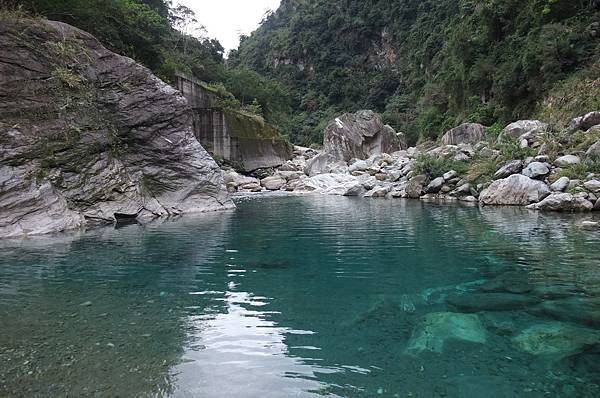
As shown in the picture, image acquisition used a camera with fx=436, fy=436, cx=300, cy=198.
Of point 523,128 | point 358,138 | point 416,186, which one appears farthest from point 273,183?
point 523,128

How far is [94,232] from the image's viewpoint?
1241cm

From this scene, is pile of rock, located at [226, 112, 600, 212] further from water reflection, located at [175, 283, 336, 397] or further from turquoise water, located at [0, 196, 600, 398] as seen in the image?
water reflection, located at [175, 283, 336, 397]

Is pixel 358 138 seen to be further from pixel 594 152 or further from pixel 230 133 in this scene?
pixel 594 152

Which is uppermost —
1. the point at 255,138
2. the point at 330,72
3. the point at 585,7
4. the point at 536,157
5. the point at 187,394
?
the point at 330,72

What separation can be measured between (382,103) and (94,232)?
74.4 m

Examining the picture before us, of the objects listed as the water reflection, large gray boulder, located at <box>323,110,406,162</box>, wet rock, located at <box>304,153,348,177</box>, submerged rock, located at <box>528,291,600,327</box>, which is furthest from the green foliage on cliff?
the water reflection

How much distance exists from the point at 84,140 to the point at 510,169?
54.9 ft

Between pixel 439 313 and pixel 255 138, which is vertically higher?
pixel 255 138

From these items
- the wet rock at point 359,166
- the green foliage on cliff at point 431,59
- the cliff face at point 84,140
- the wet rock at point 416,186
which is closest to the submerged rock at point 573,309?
the cliff face at point 84,140

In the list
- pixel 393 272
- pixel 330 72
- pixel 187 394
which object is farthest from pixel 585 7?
pixel 330 72

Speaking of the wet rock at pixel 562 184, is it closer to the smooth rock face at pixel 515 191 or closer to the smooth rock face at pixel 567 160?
the smooth rock face at pixel 515 191

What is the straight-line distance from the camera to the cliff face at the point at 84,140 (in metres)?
12.6

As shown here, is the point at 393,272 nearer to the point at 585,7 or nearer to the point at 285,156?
the point at 585,7

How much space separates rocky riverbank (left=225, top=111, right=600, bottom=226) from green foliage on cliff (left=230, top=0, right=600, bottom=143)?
3108mm
